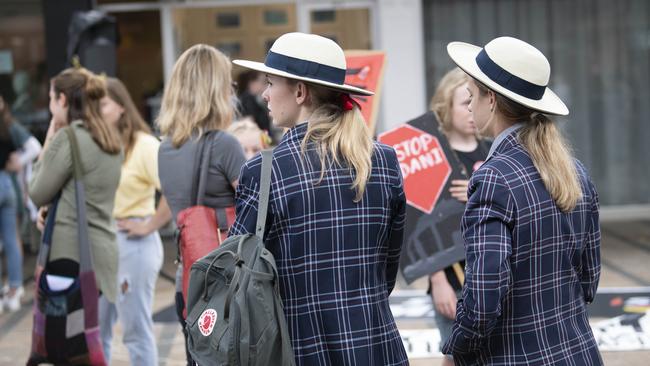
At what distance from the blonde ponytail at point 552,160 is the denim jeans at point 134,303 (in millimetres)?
2737

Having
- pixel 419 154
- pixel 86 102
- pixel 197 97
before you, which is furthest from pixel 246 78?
pixel 197 97

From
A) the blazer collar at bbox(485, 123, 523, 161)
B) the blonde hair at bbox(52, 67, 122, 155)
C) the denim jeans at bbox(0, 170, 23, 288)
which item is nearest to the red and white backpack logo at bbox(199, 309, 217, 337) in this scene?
the blazer collar at bbox(485, 123, 523, 161)

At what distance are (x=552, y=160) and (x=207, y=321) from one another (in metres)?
1.12

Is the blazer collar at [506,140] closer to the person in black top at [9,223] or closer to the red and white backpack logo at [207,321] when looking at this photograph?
the red and white backpack logo at [207,321]

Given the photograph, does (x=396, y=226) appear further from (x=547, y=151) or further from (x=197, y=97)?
(x=197, y=97)

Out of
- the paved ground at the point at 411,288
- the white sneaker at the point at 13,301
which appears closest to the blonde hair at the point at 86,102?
the paved ground at the point at 411,288

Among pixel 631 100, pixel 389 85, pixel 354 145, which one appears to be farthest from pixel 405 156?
pixel 631 100

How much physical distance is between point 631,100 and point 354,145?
31.9ft

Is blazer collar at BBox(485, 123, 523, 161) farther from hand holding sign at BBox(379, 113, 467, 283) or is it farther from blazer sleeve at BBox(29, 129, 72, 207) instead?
blazer sleeve at BBox(29, 129, 72, 207)

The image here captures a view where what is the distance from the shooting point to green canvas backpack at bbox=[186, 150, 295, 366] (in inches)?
102

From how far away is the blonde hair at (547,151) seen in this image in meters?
2.63

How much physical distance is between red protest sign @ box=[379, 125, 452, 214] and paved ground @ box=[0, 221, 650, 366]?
165 centimetres

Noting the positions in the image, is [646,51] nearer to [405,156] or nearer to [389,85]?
[389,85]

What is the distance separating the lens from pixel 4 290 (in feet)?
26.6
